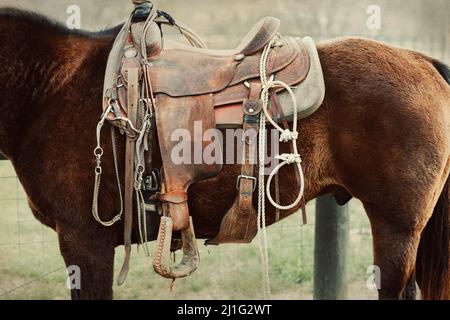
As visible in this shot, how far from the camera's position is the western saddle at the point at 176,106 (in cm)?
230

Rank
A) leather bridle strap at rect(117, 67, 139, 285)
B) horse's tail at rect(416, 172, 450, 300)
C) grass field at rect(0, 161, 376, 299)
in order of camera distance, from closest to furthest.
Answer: leather bridle strap at rect(117, 67, 139, 285) → horse's tail at rect(416, 172, 450, 300) → grass field at rect(0, 161, 376, 299)

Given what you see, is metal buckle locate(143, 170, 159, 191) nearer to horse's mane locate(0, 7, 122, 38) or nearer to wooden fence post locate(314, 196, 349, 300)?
horse's mane locate(0, 7, 122, 38)

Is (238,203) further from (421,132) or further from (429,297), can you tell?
(429,297)

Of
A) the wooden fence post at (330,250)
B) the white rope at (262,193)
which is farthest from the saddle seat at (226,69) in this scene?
the wooden fence post at (330,250)

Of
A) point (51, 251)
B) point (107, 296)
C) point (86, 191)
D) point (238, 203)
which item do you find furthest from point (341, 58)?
point (51, 251)

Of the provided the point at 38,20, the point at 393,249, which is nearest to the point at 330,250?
the point at 393,249

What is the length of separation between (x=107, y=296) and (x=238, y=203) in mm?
726

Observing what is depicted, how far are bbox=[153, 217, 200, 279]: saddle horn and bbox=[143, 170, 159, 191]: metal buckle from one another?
0.15 m

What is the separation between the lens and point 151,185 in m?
2.37

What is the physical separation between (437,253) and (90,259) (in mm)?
1667

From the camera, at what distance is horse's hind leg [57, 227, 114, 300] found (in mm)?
2371
